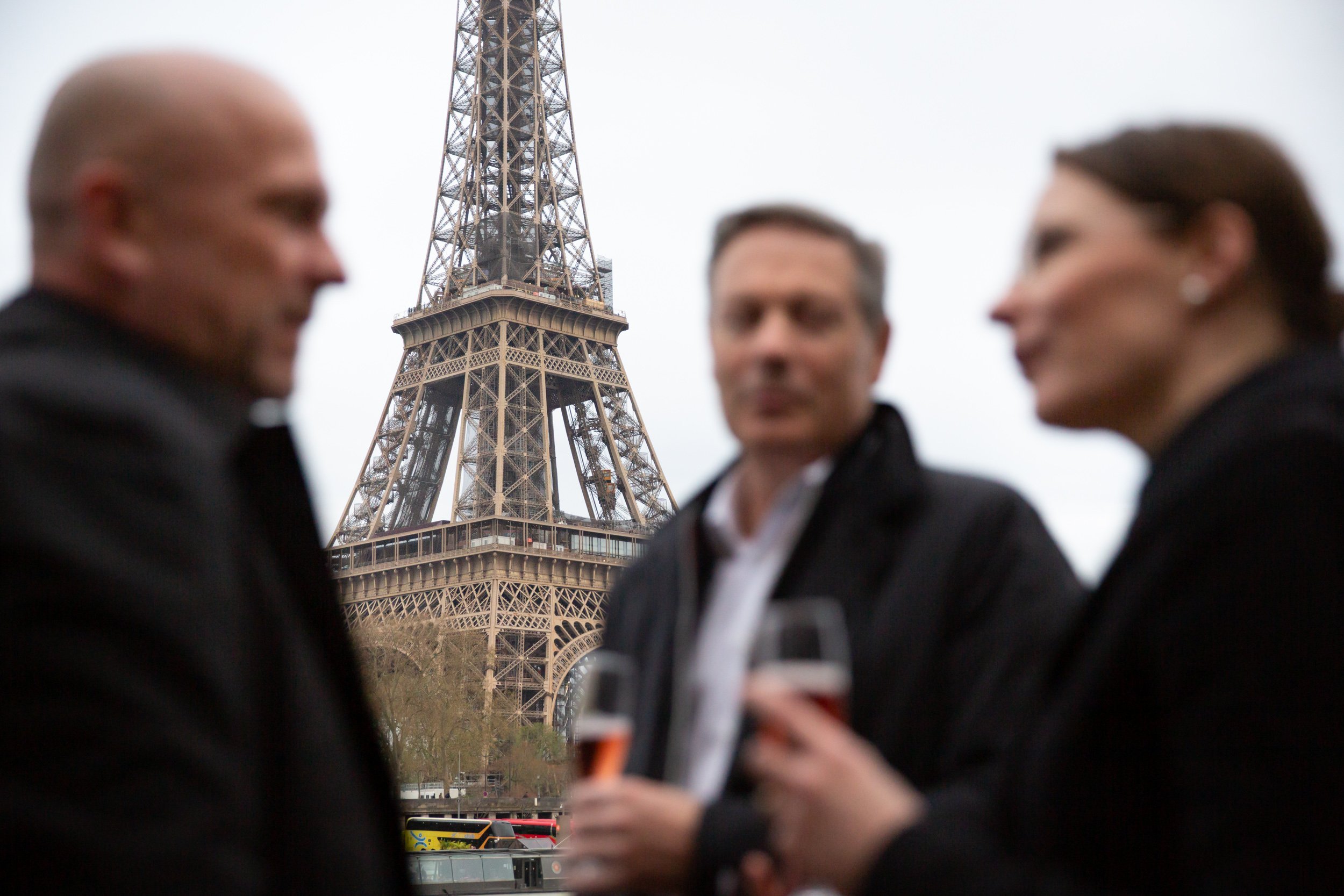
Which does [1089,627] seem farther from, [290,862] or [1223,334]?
[290,862]

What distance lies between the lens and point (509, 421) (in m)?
42.5

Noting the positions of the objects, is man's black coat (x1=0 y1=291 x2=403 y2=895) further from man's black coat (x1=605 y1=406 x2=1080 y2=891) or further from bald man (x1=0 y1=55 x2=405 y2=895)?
man's black coat (x1=605 y1=406 x2=1080 y2=891)

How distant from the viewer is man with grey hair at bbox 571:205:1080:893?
7.25 feet

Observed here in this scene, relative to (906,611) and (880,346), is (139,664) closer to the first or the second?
(906,611)

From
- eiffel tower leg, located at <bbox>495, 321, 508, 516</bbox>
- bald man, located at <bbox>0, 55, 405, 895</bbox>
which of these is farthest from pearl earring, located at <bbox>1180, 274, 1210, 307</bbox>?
eiffel tower leg, located at <bbox>495, 321, 508, 516</bbox>

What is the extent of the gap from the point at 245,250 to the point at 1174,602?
144 centimetres

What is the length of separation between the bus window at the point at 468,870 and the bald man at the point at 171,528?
19152 millimetres

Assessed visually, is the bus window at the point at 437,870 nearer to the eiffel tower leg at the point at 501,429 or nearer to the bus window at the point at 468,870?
the bus window at the point at 468,870

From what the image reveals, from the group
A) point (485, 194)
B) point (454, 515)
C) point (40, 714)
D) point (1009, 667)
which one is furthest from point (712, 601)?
point (485, 194)

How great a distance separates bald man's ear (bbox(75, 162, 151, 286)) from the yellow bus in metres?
24.5

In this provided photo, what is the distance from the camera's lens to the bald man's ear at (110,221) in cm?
181

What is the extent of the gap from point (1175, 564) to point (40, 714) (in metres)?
1.31

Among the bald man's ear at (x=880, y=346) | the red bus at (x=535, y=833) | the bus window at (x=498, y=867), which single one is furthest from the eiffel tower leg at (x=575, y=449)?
the bald man's ear at (x=880, y=346)

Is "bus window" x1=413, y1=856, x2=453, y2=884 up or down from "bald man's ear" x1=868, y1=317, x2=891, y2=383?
down
